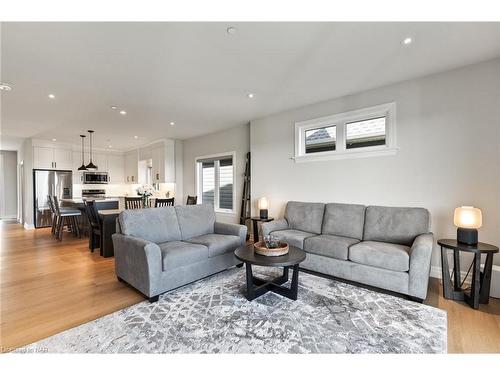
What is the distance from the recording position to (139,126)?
5574mm

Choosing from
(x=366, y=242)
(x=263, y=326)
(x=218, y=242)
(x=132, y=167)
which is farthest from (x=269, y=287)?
(x=132, y=167)

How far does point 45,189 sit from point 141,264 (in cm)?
680

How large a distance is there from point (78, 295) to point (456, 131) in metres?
4.90

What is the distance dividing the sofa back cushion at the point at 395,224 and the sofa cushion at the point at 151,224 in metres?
2.71

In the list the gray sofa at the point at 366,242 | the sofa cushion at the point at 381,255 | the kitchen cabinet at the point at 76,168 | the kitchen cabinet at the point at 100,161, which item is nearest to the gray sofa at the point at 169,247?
the gray sofa at the point at 366,242

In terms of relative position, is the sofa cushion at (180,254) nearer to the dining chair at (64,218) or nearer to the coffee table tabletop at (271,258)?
the coffee table tabletop at (271,258)

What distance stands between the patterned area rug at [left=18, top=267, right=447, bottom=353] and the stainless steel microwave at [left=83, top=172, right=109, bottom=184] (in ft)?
23.1

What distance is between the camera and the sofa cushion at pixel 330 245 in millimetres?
2950

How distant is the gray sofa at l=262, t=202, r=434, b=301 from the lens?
249cm

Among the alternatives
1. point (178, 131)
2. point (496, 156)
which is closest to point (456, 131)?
point (496, 156)

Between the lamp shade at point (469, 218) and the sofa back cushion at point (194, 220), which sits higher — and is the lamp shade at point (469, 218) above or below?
above

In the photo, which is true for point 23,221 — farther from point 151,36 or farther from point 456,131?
point 456,131

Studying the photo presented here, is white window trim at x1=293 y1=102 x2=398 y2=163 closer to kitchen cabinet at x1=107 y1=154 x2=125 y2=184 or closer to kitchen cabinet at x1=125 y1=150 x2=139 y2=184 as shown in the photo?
kitchen cabinet at x1=125 y1=150 x2=139 y2=184
